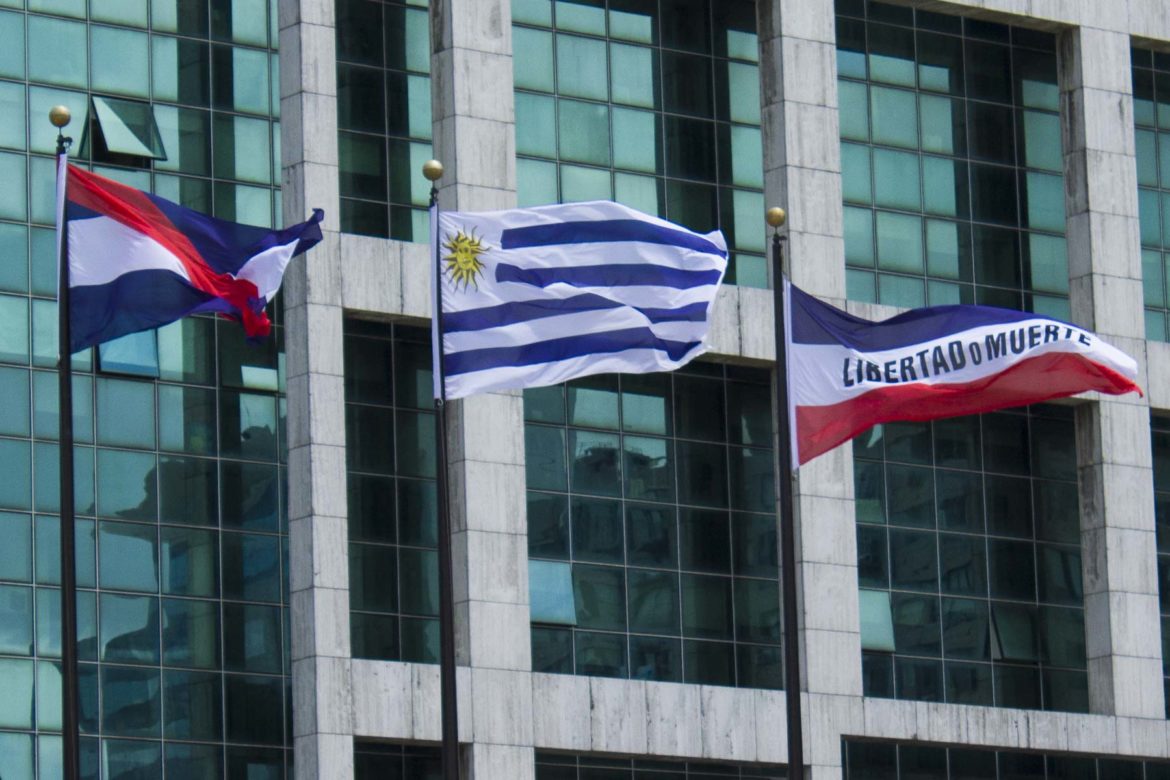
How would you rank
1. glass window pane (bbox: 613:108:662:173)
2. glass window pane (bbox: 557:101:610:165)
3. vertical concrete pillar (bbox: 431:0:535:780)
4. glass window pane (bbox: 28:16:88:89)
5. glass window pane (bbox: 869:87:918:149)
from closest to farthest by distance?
glass window pane (bbox: 28:16:88:89), vertical concrete pillar (bbox: 431:0:535:780), glass window pane (bbox: 557:101:610:165), glass window pane (bbox: 613:108:662:173), glass window pane (bbox: 869:87:918:149)

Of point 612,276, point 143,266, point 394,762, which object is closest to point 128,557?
point 394,762

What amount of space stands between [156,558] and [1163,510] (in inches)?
804

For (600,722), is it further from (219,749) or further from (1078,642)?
(1078,642)

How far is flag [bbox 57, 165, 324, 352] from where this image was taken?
114 feet

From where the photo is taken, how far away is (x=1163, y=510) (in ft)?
181

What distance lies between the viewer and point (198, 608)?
148 ft

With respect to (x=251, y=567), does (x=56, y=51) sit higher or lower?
higher

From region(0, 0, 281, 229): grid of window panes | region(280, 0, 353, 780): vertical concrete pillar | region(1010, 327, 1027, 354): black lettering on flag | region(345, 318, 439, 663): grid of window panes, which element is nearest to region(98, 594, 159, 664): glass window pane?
region(280, 0, 353, 780): vertical concrete pillar

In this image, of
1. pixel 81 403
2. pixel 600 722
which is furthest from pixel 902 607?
pixel 81 403

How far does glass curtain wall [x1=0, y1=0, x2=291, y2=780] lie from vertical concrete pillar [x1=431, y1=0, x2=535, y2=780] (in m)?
2.87

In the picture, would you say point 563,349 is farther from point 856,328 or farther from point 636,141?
point 636,141

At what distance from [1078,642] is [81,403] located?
1951cm

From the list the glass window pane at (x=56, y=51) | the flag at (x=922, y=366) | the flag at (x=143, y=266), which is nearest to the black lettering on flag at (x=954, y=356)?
the flag at (x=922, y=366)

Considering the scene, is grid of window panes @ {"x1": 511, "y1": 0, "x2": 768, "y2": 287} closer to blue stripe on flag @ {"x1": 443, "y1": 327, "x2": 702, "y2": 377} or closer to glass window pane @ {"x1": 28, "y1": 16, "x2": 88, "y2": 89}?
glass window pane @ {"x1": 28, "y1": 16, "x2": 88, "y2": 89}
